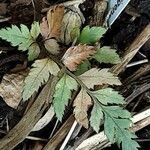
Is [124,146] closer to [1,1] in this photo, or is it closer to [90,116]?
[90,116]

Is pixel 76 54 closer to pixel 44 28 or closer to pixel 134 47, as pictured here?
pixel 44 28

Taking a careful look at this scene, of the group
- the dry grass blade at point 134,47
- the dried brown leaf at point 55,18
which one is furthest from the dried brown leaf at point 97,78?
the dried brown leaf at point 55,18

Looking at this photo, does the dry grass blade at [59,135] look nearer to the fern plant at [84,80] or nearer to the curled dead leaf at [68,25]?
the fern plant at [84,80]

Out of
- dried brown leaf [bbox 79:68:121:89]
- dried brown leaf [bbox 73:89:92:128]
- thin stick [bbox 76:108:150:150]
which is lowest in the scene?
thin stick [bbox 76:108:150:150]

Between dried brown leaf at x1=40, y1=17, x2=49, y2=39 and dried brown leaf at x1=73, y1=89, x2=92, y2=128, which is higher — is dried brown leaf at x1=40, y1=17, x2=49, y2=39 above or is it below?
above

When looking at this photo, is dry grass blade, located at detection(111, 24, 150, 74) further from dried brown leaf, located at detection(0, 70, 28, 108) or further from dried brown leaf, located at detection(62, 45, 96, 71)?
dried brown leaf, located at detection(0, 70, 28, 108)

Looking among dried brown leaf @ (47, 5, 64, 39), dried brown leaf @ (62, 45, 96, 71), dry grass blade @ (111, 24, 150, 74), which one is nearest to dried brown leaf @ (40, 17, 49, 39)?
dried brown leaf @ (47, 5, 64, 39)

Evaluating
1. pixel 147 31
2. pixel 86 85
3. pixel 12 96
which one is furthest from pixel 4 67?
pixel 147 31
